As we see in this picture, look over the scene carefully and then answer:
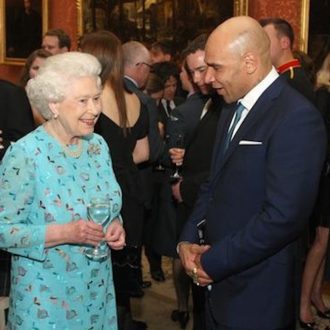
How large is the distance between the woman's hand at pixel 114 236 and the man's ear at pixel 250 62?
2.84 ft

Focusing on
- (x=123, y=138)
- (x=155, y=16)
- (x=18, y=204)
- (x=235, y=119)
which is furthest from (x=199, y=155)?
(x=155, y=16)

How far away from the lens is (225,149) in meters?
2.49

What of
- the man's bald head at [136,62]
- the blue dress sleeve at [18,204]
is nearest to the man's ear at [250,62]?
the blue dress sleeve at [18,204]

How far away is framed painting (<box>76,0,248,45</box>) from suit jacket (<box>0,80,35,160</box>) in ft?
11.4

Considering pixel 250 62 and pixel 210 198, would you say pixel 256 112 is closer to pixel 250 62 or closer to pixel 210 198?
pixel 250 62

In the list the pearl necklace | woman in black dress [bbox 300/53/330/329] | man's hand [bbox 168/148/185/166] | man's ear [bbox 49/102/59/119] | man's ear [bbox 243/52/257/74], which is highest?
man's ear [bbox 243/52/257/74]

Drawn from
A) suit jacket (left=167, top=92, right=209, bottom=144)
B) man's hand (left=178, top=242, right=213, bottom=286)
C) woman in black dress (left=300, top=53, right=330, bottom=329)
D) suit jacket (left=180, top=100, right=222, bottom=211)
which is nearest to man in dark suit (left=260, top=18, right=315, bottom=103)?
woman in black dress (left=300, top=53, right=330, bottom=329)

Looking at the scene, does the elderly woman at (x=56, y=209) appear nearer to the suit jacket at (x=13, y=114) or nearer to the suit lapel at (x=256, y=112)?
the suit lapel at (x=256, y=112)

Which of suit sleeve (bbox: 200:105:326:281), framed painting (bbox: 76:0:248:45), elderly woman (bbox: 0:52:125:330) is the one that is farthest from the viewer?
framed painting (bbox: 76:0:248:45)

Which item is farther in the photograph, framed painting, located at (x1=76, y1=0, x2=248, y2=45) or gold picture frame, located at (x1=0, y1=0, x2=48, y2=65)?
gold picture frame, located at (x1=0, y1=0, x2=48, y2=65)

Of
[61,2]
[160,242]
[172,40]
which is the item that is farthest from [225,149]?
[61,2]

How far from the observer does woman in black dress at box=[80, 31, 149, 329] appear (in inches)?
142

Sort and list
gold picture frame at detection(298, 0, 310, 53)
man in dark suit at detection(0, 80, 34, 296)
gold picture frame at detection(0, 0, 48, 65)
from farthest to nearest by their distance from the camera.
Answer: gold picture frame at detection(0, 0, 48, 65) < gold picture frame at detection(298, 0, 310, 53) < man in dark suit at detection(0, 80, 34, 296)

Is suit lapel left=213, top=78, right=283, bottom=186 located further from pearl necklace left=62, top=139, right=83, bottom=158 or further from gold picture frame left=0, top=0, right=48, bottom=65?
gold picture frame left=0, top=0, right=48, bottom=65
